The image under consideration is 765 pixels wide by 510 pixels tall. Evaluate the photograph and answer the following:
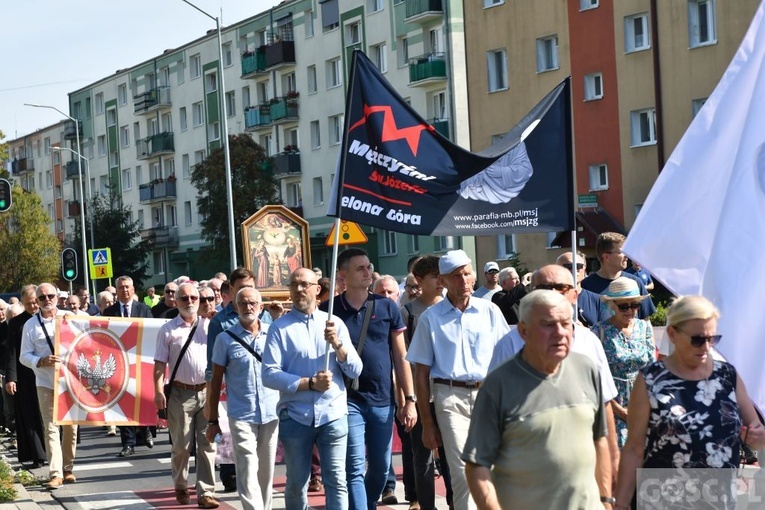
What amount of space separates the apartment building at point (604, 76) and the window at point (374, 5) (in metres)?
7.67

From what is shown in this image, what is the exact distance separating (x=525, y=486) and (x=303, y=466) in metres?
3.42

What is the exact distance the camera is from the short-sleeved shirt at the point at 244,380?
32.4 ft

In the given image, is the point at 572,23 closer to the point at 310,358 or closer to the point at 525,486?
the point at 310,358

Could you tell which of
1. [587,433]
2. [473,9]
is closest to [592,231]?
[473,9]

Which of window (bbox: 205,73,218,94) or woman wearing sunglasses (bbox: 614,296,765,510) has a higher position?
window (bbox: 205,73,218,94)

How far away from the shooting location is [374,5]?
57.2 metres

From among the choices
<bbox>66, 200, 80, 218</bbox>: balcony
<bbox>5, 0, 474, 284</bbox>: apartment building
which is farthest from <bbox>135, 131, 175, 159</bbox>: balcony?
<bbox>66, 200, 80, 218</bbox>: balcony

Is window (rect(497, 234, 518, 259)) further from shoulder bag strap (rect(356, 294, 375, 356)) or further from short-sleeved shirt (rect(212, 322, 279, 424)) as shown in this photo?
shoulder bag strap (rect(356, 294, 375, 356))

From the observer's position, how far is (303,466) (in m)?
8.69

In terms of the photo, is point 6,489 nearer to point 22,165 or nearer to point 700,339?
point 700,339

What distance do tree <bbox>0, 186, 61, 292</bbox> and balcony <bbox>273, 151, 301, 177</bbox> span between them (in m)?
13.3

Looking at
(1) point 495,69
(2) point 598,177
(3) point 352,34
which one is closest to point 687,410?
(2) point 598,177

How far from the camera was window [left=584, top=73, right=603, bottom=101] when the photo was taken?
4541 cm

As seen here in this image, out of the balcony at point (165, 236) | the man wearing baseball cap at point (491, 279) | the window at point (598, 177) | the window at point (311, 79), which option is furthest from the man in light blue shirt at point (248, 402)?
the balcony at point (165, 236)
